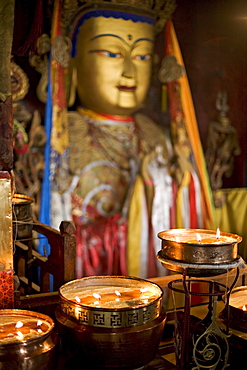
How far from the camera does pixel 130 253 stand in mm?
3539

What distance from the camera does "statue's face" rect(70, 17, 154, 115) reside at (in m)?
3.30

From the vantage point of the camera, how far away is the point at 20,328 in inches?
58.0

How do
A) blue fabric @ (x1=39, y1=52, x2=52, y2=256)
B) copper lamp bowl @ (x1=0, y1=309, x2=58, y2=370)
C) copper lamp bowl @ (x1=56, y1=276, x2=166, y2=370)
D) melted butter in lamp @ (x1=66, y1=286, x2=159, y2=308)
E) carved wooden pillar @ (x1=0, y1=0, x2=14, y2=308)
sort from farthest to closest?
blue fabric @ (x1=39, y1=52, x2=52, y2=256) < carved wooden pillar @ (x1=0, y1=0, x2=14, y2=308) < melted butter in lamp @ (x1=66, y1=286, x2=159, y2=308) < copper lamp bowl @ (x1=56, y1=276, x2=166, y2=370) < copper lamp bowl @ (x1=0, y1=309, x2=58, y2=370)

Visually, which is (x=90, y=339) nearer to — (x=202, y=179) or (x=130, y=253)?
(x=130, y=253)

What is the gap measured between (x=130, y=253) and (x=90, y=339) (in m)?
2.09

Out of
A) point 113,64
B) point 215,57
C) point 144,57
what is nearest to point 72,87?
point 113,64

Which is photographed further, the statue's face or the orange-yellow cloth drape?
the orange-yellow cloth drape

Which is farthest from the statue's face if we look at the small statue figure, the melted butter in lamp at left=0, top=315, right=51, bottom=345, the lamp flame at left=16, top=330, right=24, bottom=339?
the lamp flame at left=16, top=330, right=24, bottom=339

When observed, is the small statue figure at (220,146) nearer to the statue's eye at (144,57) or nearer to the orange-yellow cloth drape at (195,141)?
the orange-yellow cloth drape at (195,141)

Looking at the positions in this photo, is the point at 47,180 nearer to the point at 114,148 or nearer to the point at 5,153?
the point at 114,148

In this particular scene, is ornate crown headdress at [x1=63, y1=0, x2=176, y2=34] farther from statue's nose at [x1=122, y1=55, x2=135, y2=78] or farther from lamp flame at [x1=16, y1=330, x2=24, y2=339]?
lamp flame at [x1=16, y1=330, x2=24, y2=339]

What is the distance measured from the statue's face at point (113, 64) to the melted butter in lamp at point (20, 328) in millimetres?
2117

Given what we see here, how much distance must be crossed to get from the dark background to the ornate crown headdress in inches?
4.0

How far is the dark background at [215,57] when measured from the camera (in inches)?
144
